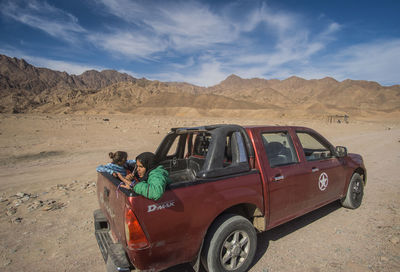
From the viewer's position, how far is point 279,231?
3875 mm

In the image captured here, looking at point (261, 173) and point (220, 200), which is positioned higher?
point (261, 173)

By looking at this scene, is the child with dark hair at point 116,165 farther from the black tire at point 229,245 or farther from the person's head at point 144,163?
the black tire at point 229,245

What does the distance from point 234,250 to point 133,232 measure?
126 centimetres

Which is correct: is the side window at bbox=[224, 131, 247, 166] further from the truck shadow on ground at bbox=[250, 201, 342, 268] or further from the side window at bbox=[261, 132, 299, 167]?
the truck shadow on ground at bbox=[250, 201, 342, 268]

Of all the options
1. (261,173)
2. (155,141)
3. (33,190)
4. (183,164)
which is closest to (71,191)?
(33,190)

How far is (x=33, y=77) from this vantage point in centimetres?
18700

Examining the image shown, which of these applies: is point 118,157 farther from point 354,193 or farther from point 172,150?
point 172,150

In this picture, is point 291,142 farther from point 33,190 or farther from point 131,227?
point 33,190

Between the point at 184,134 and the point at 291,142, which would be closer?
the point at 291,142

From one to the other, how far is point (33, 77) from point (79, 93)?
12128 centimetres

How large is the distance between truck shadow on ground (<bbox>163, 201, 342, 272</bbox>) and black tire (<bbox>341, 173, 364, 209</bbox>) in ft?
0.81

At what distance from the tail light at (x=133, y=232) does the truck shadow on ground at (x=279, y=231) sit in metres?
1.09

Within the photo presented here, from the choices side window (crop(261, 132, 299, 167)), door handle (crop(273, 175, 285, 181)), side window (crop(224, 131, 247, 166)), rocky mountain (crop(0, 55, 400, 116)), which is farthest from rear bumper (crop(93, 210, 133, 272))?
rocky mountain (crop(0, 55, 400, 116))

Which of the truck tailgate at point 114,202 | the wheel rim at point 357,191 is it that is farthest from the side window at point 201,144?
the wheel rim at point 357,191
